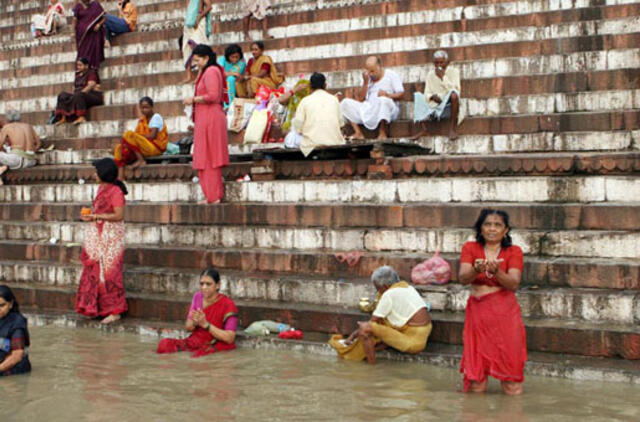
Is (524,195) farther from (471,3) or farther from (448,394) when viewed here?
(471,3)

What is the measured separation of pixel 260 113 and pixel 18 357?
15.3 feet

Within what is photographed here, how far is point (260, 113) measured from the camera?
9352 millimetres

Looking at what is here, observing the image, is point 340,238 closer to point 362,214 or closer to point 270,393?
point 362,214

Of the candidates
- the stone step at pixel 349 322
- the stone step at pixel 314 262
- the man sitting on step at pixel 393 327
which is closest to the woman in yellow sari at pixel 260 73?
the stone step at pixel 314 262

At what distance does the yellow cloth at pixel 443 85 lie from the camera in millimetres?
8516

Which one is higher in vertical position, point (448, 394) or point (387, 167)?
point (387, 167)

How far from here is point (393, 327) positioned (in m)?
5.70

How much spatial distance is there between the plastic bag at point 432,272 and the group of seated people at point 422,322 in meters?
0.48

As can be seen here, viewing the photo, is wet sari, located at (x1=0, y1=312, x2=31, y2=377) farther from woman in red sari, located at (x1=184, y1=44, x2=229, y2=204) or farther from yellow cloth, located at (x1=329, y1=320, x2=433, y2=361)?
woman in red sari, located at (x1=184, y1=44, x2=229, y2=204)

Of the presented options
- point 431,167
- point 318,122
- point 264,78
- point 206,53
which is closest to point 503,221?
point 431,167

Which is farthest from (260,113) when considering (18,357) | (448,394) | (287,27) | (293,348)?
(448,394)

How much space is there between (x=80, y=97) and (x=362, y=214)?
5.86 meters

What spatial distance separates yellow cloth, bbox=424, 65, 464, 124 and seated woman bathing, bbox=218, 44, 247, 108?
2698 mm

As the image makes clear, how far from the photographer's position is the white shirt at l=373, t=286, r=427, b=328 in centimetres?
567
